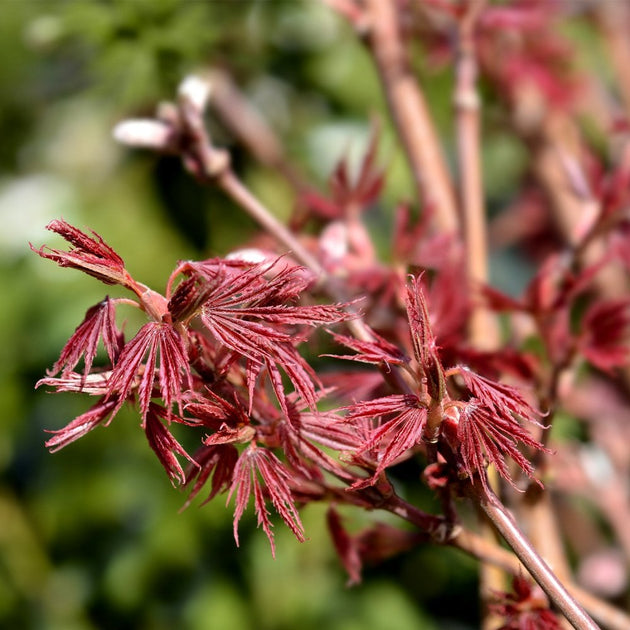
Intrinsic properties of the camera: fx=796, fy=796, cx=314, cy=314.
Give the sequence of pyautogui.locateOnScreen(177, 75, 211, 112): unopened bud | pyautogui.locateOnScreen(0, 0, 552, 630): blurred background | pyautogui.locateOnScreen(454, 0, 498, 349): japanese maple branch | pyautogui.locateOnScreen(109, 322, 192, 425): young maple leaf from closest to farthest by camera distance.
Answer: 1. pyautogui.locateOnScreen(109, 322, 192, 425): young maple leaf
2. pyautogui.locateOnScreen(177, 75, 211, 112): unopened bud
3. pyautogui.locateOnScreen(454, 0, 498, 349): japanese maple branch
4. pyautogui.locateOnScreen(0, 0, 552, 630): blurred background

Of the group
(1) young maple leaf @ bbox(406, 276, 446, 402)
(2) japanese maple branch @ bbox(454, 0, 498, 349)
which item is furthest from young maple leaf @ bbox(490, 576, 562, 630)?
(2) japanese maple branch @ bbox(454, 0, 498, 349)

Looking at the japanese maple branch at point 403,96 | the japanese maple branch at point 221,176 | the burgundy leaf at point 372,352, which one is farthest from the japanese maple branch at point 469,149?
the burgundy leaf at point 372,352

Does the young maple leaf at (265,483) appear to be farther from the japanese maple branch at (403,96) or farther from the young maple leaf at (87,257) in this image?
the japanese maple branch at (403,96)

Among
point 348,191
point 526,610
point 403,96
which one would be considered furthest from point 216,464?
point 403,96

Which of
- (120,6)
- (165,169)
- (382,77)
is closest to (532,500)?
(382,77)

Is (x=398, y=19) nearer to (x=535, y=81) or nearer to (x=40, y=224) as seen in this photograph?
(x=535, y=81)

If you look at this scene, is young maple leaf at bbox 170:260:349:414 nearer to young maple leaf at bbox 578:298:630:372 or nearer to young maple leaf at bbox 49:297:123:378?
young maple leaf at bbox 49:297:123:378
